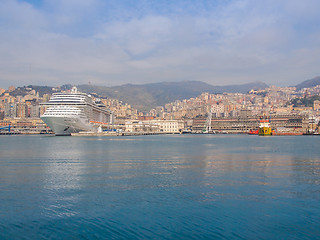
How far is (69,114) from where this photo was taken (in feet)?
194

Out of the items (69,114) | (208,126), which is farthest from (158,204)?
(208,126)

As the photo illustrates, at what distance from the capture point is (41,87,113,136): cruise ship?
58.4 m

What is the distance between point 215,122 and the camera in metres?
141

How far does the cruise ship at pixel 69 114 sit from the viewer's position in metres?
58.4

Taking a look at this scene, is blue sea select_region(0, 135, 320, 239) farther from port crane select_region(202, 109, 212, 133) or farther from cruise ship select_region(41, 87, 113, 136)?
port crane select_region(202, 109, 212, 133)

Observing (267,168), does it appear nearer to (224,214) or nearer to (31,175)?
(224,214)

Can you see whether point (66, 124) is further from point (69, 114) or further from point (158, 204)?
point (158, 204)

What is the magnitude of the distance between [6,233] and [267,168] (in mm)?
13853

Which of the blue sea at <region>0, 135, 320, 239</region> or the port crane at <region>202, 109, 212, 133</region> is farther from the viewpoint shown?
the port crane at <region>202, 109, 212, 133</region>

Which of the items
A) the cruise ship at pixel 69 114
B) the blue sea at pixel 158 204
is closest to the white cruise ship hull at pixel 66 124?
the cruise ship at pixel 69 114

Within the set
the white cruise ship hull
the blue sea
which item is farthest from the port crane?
the blue sea

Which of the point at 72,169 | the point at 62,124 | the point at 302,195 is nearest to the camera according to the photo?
the point at 302,195

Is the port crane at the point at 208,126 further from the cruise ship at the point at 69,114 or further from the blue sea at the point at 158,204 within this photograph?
the blue sea at the point at 158,204

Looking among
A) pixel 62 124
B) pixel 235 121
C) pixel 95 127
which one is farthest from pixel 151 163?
pixel 235 121
